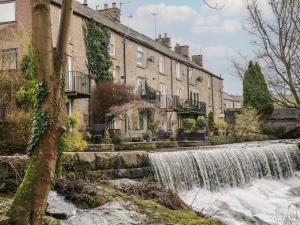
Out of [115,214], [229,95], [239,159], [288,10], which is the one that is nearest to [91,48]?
[239,159]

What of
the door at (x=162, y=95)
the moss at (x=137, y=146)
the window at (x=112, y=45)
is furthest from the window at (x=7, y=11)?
the door at (x=162, y=95)

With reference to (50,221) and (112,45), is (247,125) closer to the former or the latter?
(112,45)

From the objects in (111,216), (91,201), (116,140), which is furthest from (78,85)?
(111,216)

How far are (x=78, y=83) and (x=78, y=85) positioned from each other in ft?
0.41

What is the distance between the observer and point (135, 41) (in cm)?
3616

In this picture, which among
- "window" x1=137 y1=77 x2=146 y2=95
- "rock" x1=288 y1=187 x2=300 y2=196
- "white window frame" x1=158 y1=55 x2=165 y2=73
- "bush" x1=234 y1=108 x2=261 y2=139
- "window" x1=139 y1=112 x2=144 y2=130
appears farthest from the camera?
"white window frame" x1=158 y1=55 x2=165 y2=73

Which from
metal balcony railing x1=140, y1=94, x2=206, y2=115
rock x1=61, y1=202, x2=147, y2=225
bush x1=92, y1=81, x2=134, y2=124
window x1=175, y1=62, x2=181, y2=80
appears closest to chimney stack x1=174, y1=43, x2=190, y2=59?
metal balcony railing x1=140, y1=94, x2=206, y2=115

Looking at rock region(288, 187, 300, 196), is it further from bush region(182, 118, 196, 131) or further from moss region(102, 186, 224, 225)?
bush region(182, 118, 196, 131)

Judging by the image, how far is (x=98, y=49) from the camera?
98.8ft

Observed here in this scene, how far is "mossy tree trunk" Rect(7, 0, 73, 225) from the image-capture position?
17.1ft

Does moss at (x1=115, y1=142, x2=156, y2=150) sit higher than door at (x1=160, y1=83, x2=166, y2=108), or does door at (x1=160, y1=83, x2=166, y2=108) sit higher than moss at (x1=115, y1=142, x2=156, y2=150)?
door at (x1=160, y1=83, x2=166, y2=108)

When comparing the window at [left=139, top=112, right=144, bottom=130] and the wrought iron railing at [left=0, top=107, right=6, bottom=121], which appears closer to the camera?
the wrought iron railing at [left=0, top=107, right=6, bottom=121]

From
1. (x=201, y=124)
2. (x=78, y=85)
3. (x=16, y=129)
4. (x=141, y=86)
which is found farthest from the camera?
(x=201, y=124)

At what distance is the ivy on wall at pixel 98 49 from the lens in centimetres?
2944
